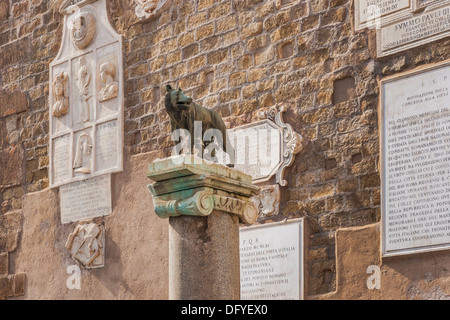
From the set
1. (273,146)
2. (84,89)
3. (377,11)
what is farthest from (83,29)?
(377,11)

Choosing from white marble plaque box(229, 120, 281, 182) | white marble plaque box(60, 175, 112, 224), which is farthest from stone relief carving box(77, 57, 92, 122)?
white marble plaque box(229, 120, 281, 182)

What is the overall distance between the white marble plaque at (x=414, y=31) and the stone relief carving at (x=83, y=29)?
10.9 feet

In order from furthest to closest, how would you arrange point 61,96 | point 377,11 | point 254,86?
point 61,96 → point 254,86 → point 377,11

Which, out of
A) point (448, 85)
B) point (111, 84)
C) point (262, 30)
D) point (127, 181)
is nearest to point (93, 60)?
point (111, 84)

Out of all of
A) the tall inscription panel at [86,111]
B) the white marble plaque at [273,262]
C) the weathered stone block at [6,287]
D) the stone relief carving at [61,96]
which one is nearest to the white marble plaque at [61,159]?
the tall inscription panel at [86,111]

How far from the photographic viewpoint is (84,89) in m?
8.91

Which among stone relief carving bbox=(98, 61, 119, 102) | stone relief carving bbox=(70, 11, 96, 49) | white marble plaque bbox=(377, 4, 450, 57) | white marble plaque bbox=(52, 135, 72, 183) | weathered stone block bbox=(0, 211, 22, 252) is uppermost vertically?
stone relief carving bbox=(70, 11, 96, 49)

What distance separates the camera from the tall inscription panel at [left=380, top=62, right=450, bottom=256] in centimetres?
616

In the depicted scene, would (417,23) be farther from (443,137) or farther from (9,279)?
(9,279)

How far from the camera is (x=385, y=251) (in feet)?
20.9

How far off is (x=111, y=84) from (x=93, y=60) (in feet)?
1.25

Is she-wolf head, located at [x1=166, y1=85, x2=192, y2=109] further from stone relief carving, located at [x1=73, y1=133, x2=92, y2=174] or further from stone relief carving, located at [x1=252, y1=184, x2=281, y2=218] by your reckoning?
stone relief carving, located at [x1=73, y1=133, x2=92, y2=174]

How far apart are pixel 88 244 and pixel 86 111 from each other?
4.17 feet

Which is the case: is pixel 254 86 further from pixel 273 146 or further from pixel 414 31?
pixel 414 31
